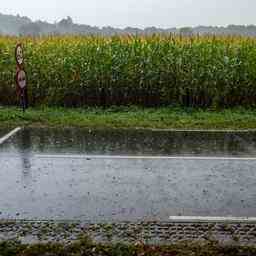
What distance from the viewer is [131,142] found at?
10.1m

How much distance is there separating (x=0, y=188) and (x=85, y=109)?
22.1 feet

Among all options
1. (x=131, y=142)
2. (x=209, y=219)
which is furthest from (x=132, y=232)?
(x=131, y=142)

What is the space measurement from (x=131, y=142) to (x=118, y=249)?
4.99 metres

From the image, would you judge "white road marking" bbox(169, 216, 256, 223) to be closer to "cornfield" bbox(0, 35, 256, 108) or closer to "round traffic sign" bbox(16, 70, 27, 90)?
"round traffic sign" bbox(16, 70, 27, 90)

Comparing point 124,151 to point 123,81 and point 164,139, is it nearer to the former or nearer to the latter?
point 164,139

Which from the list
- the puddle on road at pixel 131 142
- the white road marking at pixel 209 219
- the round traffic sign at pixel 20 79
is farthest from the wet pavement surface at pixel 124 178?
the round traffic sign at pixel 20 79

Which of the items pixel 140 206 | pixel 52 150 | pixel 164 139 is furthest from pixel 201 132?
pixel 140 206

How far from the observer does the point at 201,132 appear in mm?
11031

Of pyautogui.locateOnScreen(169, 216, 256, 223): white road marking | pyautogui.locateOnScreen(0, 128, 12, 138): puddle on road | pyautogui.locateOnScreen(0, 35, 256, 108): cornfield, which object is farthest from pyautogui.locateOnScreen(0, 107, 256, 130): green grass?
pyautogui.locateOnScreen(169, 216, 256, 223): white road marking

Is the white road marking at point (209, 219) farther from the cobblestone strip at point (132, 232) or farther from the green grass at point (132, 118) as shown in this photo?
the green grass at point (132, 118)

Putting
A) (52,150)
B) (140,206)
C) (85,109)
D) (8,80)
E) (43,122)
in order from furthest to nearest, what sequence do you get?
(8,80) < (85,109) < (43,122) < (52,150) < (140,206)

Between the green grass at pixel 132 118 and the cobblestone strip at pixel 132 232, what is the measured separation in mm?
5705

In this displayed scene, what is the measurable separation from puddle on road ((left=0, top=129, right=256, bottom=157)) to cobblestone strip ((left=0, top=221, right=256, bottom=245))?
11.1 ft

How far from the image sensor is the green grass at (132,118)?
11664mm
